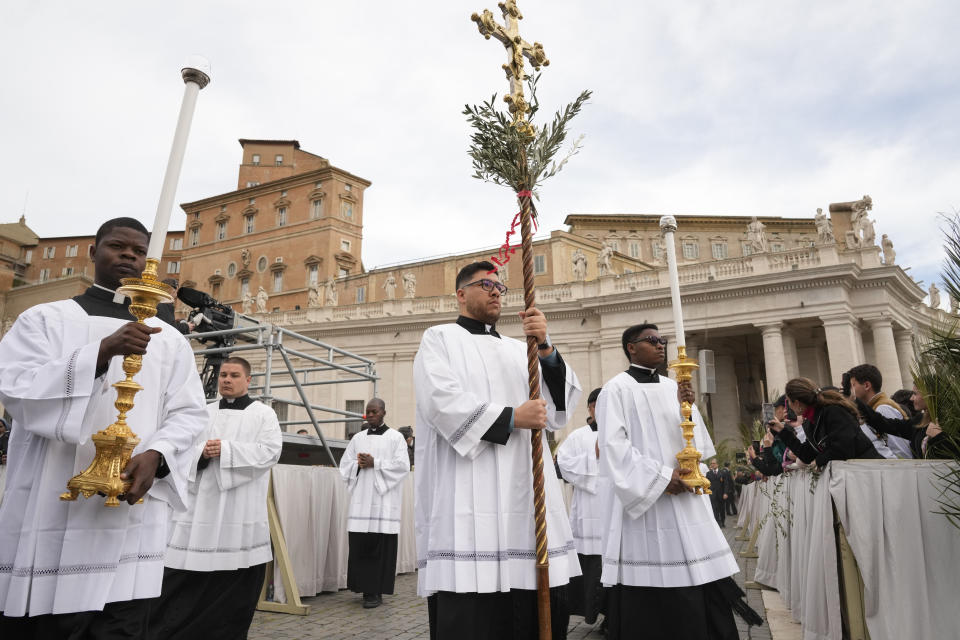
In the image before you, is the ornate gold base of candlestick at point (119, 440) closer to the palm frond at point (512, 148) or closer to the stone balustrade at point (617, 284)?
the palm frond at point (512, 148)

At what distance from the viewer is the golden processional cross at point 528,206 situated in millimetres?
3047

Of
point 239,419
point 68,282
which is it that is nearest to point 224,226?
point 68,282

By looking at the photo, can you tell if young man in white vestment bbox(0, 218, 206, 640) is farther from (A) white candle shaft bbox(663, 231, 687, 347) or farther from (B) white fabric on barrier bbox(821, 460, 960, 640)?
(B) white fabric on barrier bbox(821, 460, 960, 640)

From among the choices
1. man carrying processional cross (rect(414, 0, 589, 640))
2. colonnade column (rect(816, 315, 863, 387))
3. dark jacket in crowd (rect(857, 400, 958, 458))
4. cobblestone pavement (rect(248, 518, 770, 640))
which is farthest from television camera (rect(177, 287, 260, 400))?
colonnade column (rect(816, 315, 863, 387))

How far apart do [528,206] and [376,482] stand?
6187 millimetres

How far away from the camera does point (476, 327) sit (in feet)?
12.6

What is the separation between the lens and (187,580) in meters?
5.42

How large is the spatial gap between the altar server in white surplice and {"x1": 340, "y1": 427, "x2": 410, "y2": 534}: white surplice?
173 inches

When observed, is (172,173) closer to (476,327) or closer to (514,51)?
(476,327)

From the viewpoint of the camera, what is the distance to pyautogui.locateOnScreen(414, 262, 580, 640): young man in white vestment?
10.2ft

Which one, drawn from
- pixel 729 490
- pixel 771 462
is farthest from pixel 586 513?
pixel 729 490

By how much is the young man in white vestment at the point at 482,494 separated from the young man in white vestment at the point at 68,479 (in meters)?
1.31

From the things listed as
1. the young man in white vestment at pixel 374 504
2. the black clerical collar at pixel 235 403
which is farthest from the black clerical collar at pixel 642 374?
the young man in white vestment at pixel 374 504

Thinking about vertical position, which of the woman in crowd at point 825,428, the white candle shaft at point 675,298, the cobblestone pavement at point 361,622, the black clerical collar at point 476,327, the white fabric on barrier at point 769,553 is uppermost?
the white candle shaft at point 675,298
